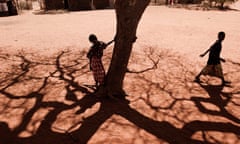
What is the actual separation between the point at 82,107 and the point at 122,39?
5.01 feet

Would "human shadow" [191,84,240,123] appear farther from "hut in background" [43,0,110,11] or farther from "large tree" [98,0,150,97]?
"hut in background" [43,0,110,11]

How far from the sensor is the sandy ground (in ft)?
11.2

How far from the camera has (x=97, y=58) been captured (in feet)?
13.9

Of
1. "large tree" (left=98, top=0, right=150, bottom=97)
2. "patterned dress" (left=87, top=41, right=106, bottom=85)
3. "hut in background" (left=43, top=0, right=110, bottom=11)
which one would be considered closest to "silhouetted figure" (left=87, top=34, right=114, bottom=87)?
"patterned dress" (left=87, top=41, right=106, bottom=85)

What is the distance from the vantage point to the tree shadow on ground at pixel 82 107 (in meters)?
3.42

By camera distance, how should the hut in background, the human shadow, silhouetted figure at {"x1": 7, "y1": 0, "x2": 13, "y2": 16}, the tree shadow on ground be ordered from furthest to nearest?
the hut in background < silhouetted figure at {"x1": 7, "y1": 0, "x2": 13, "y2": 16} < the human shadow < the tree shadow on ground

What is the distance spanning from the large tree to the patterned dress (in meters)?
0.18

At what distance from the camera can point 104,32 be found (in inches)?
414

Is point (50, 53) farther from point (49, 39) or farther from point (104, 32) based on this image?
point (104, 32)

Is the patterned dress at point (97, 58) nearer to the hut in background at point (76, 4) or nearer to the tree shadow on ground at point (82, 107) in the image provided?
the tree shadow on ground at point (82, 107)

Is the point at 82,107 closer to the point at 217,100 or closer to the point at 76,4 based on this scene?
the point at 217,100

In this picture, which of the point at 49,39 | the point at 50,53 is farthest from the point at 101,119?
the point at 49,39

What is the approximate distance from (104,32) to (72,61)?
13.9ft

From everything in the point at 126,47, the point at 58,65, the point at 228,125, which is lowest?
the point at 228,125
